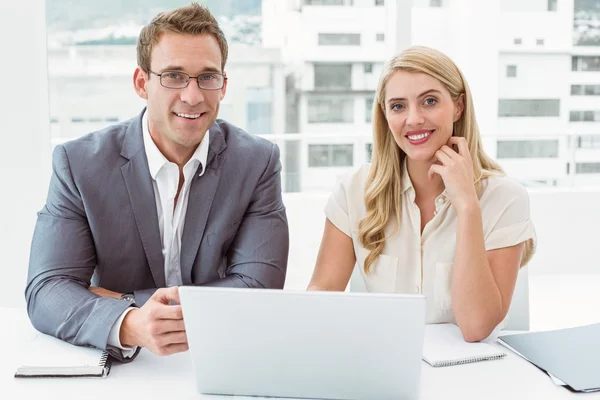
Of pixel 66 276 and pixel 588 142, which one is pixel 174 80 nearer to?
pixel 66 276

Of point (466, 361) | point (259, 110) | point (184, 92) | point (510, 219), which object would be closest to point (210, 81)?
A: point (184, 92)

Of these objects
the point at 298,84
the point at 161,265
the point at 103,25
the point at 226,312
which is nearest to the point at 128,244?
the point at 161,265

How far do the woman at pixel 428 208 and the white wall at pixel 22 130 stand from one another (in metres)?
2.24

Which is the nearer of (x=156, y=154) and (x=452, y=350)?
(x=452, y=350)

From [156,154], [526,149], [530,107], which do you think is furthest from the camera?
[530,107]

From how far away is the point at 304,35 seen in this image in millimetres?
6742

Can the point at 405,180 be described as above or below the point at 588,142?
above

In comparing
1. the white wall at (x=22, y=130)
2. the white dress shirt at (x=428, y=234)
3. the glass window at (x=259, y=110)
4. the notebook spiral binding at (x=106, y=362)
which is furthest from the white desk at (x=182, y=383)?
the glass window at (x=259, y=110)

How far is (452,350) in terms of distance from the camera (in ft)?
5.49

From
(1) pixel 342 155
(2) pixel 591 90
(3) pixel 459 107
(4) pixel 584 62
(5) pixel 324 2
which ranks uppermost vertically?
(5) pixel 324 2

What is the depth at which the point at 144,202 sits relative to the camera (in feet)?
6.97

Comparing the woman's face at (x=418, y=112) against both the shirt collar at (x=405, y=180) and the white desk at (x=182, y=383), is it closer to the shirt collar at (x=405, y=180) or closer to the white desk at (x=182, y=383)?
the shirt collar at (x=405, y=180)

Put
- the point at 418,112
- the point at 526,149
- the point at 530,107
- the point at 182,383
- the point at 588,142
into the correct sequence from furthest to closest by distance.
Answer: the point at 530,107
the point at 526,149
the point at 588,142
the point at 418,112
the point at 182,383

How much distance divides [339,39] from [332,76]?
0.35m
